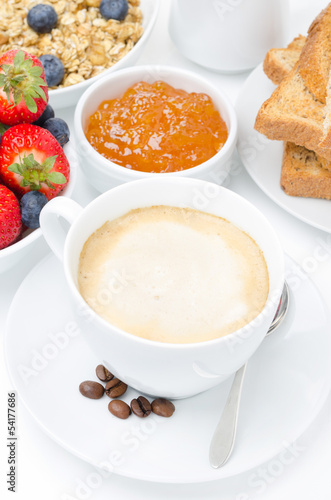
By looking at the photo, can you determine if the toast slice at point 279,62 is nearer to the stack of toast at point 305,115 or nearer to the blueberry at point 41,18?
the stack of toast at point 305,115

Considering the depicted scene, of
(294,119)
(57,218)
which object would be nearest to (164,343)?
(57,218)

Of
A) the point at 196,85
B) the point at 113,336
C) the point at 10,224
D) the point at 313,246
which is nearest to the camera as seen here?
the point at 113,336

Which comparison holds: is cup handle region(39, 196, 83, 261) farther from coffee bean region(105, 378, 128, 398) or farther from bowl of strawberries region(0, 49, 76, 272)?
coffee bean region(105, 378, 128, 398)

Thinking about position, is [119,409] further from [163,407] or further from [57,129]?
[57,129]

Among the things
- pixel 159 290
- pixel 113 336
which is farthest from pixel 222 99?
pixel 113 336

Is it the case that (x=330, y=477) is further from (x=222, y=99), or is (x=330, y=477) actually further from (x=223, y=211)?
(x=222, y=99)

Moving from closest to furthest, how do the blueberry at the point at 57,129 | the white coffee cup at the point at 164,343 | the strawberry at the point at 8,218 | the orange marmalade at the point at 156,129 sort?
the white coffee cup at the point at 164,343 → the strawberry at the point at 8,218 → the blueberry at the point at 57,129 → the orange marmalade at the point at 156,129

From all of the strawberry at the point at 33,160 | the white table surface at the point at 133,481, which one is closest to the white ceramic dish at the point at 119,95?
the strawberry at the point at 33,160
